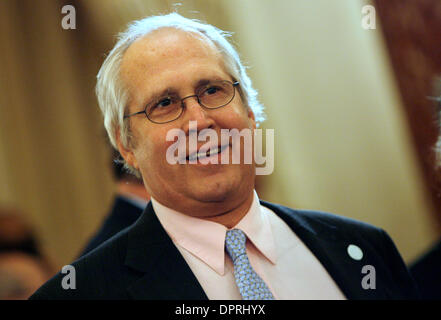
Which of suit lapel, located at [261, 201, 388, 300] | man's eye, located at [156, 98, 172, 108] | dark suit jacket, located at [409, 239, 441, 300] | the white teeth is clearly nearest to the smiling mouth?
the white teeth

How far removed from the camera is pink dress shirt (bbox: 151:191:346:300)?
44.4 inches

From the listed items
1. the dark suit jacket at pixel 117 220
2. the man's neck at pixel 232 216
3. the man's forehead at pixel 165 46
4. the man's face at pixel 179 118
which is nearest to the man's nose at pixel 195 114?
the man's face at pixel 179 118

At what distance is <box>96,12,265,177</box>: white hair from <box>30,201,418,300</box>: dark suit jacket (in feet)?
0.60

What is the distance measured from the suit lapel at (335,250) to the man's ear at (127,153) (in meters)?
0.34

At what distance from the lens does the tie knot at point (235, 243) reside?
3.75ft

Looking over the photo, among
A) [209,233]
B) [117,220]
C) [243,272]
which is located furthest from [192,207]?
[117,220]

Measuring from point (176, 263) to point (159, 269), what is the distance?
0.04m

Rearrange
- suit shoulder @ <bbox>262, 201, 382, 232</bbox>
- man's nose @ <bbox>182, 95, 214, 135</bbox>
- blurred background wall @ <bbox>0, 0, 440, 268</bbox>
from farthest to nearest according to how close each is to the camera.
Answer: blurred background wall @ <bbox>0, 0, 440, 268</bbox> → suit shoulder @ <bbox>262, 201, 382, 232</bbox> → man's nose @ <bbox>182, 95, 214, 135</bbox>

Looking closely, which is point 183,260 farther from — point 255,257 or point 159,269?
point 255,257

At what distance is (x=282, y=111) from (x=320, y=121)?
16cm

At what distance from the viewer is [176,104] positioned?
109cm

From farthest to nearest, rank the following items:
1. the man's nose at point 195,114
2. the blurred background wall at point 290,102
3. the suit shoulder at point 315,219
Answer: the blurred background wall at point 290,102 → the suit shoulder at point 315,219 → the man's nose at point 195,114

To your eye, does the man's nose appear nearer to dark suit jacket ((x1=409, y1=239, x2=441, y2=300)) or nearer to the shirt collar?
the shirt collar

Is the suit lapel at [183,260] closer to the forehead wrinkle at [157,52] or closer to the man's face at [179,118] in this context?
the man's face at [179,118]
